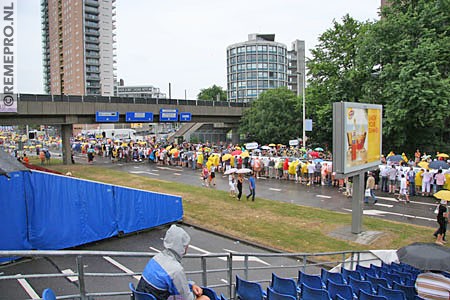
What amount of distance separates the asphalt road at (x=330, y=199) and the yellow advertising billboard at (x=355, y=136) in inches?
132

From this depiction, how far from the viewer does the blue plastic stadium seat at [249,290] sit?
5.35m

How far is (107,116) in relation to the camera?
1523 inches

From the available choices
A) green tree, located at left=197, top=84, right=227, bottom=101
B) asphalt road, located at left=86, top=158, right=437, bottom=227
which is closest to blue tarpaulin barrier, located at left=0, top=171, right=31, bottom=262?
asphalt road, located at left=86, top=158, right=437, bottom=227

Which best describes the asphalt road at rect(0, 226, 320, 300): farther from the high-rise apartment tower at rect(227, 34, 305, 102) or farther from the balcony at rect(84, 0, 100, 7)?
the balcony at rect(84, 0, 100, 7)

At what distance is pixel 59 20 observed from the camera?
122 metres

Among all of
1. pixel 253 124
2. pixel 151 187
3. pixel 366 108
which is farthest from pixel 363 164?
pixel 253 124

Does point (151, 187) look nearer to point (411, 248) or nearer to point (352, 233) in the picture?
point (352, 233)

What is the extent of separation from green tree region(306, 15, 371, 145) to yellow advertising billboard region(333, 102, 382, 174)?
1946 centimetres

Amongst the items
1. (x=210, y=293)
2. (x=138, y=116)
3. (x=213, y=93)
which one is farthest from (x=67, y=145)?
(x=213, y=93)

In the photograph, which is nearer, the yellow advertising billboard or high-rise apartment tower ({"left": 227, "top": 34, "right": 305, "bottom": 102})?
the yellow advertising billboard

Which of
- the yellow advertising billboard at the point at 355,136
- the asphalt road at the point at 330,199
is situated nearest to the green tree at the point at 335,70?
the asphalt road at the point at 330,199

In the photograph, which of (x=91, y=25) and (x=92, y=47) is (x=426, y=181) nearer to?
(x=92, y=47)

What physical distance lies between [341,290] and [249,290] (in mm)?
1758

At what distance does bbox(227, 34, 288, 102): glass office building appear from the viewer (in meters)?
126
